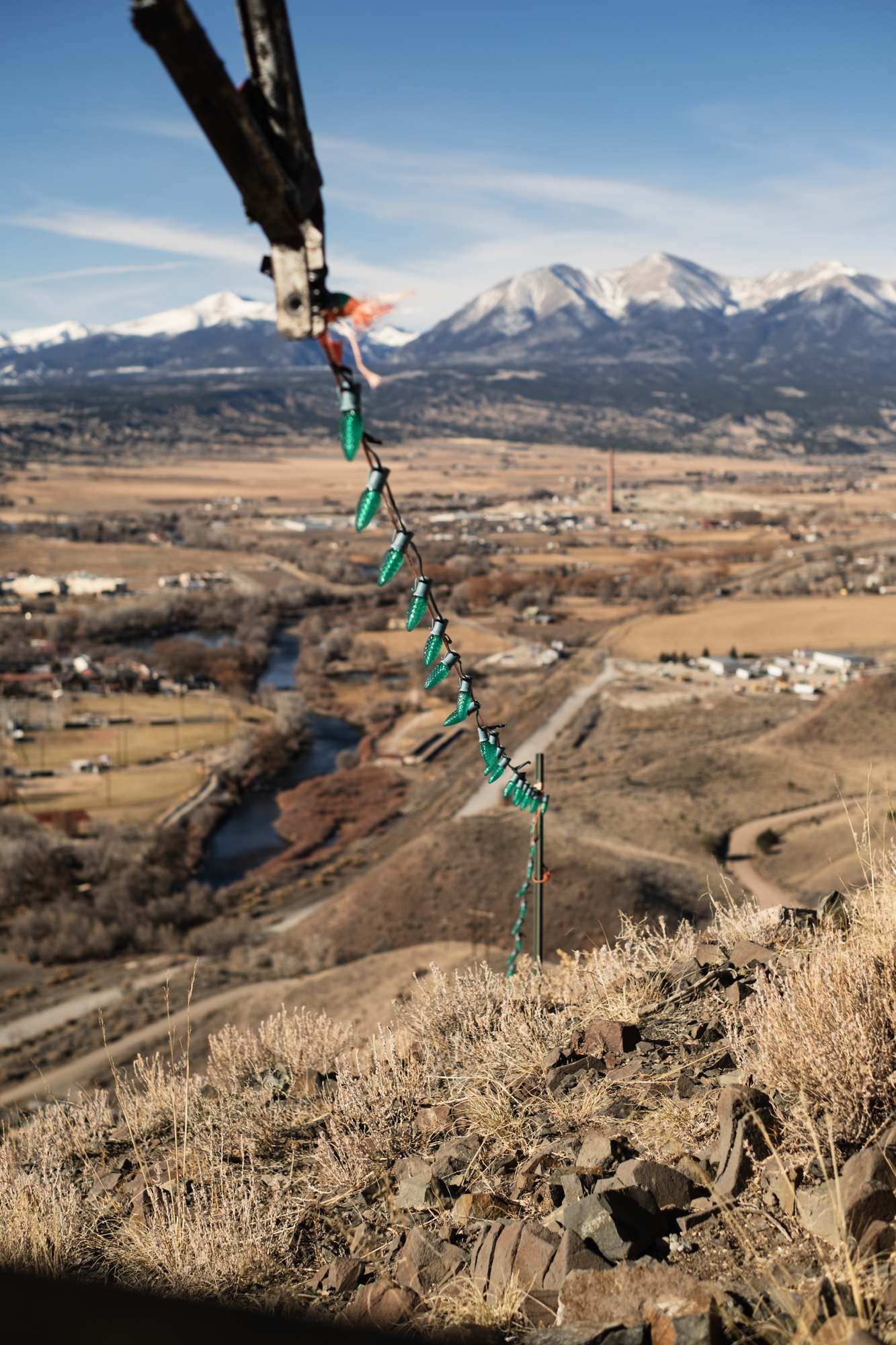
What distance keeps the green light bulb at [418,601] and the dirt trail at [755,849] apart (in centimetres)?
1537

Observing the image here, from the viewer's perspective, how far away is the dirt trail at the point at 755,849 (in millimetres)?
20453

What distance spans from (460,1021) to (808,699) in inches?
1528

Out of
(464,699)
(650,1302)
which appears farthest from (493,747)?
(650,1302)

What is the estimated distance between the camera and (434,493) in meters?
143

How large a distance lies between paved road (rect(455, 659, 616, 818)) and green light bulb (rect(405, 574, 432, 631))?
21250 mm

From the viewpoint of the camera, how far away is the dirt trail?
2045 cm

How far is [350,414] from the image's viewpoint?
2900 millimetres

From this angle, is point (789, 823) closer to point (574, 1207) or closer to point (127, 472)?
point (574, 1207)

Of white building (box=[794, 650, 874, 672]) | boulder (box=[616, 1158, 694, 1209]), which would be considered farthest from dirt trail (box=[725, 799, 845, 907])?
white building (box=[794, 650, 874, 672])

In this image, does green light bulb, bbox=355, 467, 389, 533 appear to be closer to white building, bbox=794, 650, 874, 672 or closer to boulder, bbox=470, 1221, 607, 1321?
boulder, bbox=470, 1221, 607, 1321

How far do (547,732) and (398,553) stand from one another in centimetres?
3703

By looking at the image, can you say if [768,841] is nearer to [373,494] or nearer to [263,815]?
[263,815]

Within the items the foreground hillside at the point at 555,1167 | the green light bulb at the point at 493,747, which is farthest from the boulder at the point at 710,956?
the green light bulb at the point at 493,747

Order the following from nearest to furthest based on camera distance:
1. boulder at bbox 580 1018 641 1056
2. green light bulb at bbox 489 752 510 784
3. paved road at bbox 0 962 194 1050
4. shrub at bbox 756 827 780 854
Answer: boulder at bbox 580 1018 641 1056, green light bulb at bbox 489 752 510 784, paved road at bbox 0 962 194 1050, shrub at bbox 756 827 780 854
